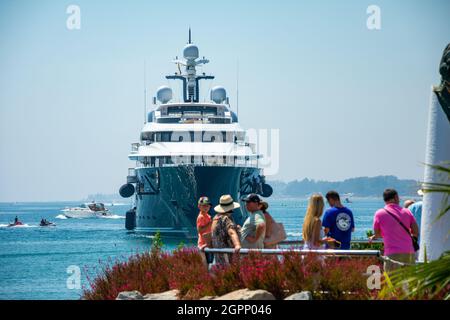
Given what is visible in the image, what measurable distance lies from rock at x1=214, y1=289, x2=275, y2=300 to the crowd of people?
0.81 meters

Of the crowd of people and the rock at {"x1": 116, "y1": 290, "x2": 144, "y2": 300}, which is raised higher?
the crowd of people

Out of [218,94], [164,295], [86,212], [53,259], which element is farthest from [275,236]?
[86,212]

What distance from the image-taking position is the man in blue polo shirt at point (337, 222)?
11750mm

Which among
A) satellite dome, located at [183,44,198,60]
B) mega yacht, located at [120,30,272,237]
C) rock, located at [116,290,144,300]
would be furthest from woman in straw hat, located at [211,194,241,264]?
satellite dome, located at [183,44,198,60]

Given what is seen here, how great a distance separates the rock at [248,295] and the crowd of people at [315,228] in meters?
0.81

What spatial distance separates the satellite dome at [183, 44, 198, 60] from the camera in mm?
67938

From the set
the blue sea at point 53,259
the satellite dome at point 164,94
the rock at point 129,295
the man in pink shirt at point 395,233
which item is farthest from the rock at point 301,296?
the satellite dome at point 164,94

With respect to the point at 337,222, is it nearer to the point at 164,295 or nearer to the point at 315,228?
the point at 315,228

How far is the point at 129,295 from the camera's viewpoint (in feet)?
35.2

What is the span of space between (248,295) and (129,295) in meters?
1.84

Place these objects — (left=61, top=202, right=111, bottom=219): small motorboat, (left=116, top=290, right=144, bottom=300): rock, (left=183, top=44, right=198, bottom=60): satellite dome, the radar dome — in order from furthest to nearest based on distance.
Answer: (left=61, top=202, right=111, bottom=219): small motorboat, (left=183, top=44, right=198, bottom=60): satellite dome, the radar dome, (left=116, top=290, right=144, bottom=300): rock

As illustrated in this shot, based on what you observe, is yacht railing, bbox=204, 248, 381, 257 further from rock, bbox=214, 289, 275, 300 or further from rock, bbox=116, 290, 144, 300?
rock, bbox=116, 290, 144, 300

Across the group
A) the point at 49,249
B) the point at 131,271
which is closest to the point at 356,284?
the point at 131,271
